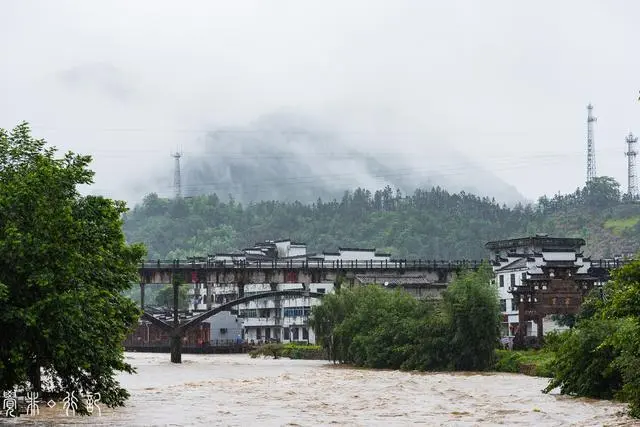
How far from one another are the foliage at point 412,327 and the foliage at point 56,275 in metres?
39.3

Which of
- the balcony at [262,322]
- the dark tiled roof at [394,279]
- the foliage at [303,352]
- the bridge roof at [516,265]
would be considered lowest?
the foliage at [303,352]

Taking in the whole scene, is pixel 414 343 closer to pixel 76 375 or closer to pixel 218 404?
pixel 218 404

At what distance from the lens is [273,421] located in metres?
38.0

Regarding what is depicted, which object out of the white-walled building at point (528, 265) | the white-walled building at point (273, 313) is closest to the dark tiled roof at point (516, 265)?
the white-walled building at point (528, 265)

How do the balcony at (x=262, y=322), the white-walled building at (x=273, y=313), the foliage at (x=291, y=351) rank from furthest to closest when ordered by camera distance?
the balcony at (x=262, y=322)
the white-walled building at (x=273, y=313)
the foliage at (x=291, y=351)

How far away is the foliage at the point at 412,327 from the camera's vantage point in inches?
2741

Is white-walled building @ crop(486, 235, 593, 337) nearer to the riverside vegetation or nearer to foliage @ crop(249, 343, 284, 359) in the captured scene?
the riverside vegetation

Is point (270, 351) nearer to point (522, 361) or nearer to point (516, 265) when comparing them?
point (516, 265)

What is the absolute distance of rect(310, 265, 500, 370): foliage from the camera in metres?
69.6

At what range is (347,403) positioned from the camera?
46.3 metres

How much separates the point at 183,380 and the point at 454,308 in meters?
17.3

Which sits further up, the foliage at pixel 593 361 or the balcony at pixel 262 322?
the balcony at pixel 262 322

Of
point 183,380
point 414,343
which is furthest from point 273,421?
point 414,343

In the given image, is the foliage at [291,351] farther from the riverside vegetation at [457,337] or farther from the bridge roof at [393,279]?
the riverside vegetation at [457,337]
